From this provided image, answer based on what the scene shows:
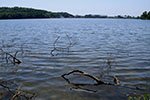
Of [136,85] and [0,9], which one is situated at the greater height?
[0,9]

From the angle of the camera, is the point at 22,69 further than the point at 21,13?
No

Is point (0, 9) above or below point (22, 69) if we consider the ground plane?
above

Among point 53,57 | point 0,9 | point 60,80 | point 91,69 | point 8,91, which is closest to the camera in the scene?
point 8,91

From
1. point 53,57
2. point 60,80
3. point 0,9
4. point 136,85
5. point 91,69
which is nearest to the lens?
point 136,85

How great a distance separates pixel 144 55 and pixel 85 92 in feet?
24.3

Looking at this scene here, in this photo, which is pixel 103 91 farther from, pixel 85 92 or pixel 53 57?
pixel 53 57

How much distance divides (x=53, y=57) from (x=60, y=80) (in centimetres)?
432

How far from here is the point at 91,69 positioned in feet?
30.4

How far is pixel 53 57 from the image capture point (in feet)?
38.9

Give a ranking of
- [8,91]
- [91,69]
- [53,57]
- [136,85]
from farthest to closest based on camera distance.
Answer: [53,57]
[91,69]
[136,85]
[8,91]

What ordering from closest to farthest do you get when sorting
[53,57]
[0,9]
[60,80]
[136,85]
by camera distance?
[136,85] < [60,80] < [53,57] < [0,9]

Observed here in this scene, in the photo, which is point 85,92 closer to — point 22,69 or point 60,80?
point 60,80

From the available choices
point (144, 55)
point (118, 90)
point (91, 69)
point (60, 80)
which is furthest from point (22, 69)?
point (144, 55)

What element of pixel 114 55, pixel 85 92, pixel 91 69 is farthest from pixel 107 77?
pixel 114 55
